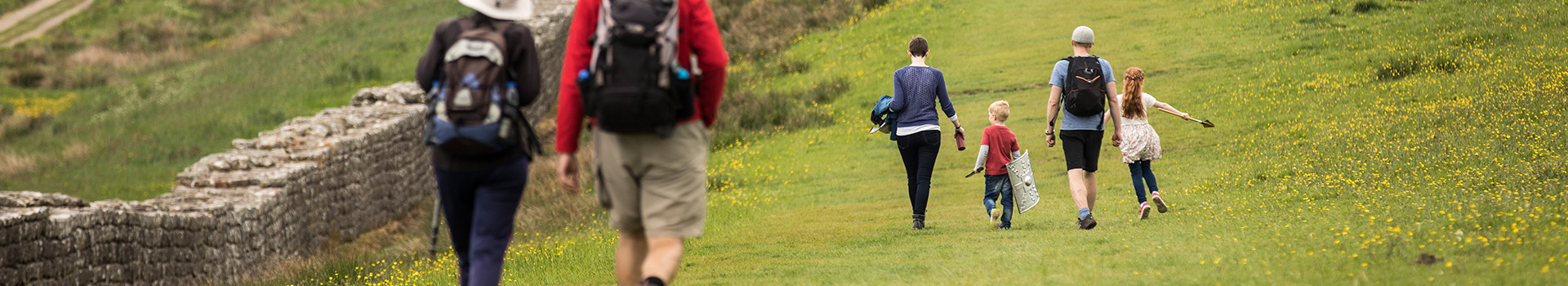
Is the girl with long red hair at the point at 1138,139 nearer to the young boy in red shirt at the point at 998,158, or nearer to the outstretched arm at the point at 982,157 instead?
the young boy in red shirt at the point at 998,158

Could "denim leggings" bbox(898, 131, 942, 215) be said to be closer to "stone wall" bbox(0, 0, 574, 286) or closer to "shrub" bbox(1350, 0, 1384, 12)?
"stone wall" bbox(0, 0, 574, 286)

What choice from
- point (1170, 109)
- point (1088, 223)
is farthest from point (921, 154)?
point (1170, 109)

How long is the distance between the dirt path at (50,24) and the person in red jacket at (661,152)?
3308 cm

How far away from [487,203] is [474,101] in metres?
0.43

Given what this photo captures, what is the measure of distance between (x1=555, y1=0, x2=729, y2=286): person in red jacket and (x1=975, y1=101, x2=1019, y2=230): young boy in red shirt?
190 inches

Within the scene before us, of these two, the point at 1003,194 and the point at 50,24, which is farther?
the point at 50,24

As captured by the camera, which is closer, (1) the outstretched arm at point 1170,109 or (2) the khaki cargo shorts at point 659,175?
(2) the khaki cargo shorts at point 659,175

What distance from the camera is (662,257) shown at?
4477 millimetres

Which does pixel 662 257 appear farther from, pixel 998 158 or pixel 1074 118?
pixel 998 158

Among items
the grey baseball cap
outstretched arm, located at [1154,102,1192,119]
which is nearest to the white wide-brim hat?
the grey baseball cap

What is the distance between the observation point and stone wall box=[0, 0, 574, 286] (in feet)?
27.7

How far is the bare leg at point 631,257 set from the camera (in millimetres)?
4836

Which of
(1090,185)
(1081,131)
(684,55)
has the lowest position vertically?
(1090,185)

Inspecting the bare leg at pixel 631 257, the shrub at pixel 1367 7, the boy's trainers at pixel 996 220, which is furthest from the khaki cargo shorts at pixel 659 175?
the shrub at pixel 1367 7
